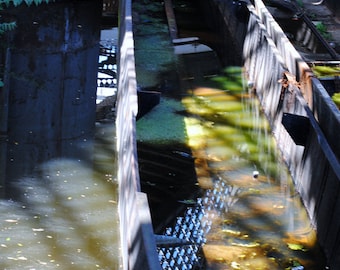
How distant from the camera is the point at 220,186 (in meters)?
8.91

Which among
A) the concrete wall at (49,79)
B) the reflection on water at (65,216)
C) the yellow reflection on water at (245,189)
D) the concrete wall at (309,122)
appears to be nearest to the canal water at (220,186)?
the yellow reflection on water at (245,189)

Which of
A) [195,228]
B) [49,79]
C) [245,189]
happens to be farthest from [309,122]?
[49,79]

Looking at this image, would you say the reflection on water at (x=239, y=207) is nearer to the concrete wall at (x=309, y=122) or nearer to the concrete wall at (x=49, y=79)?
the concrete wall at (x=309, y=122)

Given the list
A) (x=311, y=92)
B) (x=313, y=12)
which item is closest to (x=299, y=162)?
(x=311, y=92)

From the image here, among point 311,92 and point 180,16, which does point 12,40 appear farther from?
point 311,92

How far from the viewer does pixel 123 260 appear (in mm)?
7070

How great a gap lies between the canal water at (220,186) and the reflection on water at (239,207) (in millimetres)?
11

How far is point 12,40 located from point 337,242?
8.14 meters

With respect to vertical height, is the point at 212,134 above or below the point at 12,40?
below

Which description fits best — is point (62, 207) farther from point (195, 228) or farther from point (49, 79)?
point (49, 79)

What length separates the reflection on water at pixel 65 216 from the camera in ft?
23.5

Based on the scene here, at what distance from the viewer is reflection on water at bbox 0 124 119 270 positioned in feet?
23.5

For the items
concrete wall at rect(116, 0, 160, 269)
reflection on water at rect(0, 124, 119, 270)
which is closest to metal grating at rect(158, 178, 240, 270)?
concrete wall at rect(116, 0, 160, 269)

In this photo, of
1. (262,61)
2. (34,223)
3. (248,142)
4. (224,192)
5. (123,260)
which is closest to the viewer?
(123,260)
